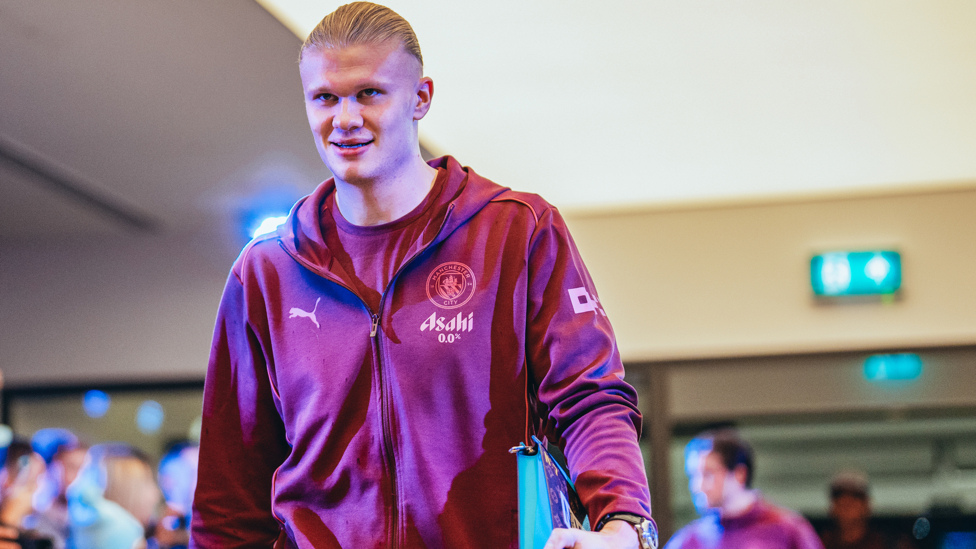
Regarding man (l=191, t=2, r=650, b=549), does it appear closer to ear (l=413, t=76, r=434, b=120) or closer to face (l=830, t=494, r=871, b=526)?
ear (l=413, t=76, r=434, b=120)

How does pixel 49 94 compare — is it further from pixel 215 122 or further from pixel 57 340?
pixel 57 340

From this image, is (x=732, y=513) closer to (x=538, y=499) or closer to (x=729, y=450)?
(x=729, y=450)

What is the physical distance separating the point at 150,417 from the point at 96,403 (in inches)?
11.6

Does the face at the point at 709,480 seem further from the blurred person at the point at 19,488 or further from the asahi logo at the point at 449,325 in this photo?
the asahi logo at the point at 449,325

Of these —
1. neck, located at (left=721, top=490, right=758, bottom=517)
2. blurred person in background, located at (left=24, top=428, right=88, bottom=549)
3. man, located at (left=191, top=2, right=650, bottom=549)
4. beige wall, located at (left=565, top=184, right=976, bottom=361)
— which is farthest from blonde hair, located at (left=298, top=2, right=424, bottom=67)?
beige wall, located at (left=565, top=184, right=976, bottom=361)

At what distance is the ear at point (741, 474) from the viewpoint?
4.04 meters

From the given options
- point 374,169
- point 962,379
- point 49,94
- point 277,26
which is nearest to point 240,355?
point 374,169

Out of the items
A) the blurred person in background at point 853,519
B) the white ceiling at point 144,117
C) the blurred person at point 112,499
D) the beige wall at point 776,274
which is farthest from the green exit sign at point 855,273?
the blurred person at point 112,499

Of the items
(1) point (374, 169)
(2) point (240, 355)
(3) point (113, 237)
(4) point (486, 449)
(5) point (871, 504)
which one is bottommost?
(5) point (871, 504)

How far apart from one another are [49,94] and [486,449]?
2674 millimetres

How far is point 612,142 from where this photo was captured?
429cm

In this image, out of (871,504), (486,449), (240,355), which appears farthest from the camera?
(871,504)

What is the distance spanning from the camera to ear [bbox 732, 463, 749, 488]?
404 cm

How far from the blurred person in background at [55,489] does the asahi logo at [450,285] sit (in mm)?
3572
